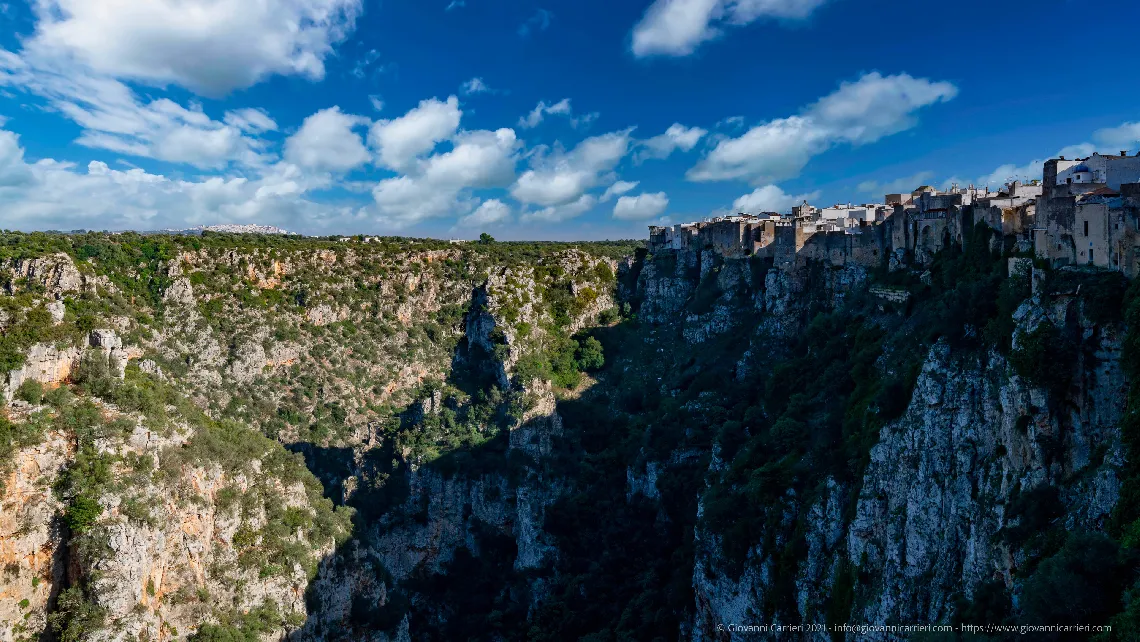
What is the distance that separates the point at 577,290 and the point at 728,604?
1901 inches

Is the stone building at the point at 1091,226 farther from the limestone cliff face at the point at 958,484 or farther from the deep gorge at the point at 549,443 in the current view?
the limestone cliff face at the point at 958,484

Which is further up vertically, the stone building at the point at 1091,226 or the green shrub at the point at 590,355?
the stone building at the point at 1091,226

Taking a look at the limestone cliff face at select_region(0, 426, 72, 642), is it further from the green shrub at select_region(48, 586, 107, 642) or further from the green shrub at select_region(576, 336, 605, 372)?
Answer: the green shrub at select_region(576, 336, 605, 372)

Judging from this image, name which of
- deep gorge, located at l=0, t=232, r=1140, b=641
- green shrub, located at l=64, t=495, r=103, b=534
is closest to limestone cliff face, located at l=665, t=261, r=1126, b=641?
deep gorge, located at l=0, t=232, r=1140, b=641

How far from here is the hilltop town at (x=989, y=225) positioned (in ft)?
79.6

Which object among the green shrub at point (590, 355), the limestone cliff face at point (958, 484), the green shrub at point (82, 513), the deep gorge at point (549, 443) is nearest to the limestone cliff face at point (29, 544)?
the deep gorge at point (549, 443)

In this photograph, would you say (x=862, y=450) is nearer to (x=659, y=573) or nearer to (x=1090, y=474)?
(x=1090, y=474)

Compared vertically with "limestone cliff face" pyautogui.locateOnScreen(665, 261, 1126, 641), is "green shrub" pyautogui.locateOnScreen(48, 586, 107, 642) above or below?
below

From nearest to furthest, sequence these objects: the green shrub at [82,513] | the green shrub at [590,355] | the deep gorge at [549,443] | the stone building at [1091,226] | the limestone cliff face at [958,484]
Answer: the limestone cliff face at [958,484] < the stone building at [1091,226] < the deep gorge at [549,443] < the green shrub at [82,513] < the green shrub at [590,355]

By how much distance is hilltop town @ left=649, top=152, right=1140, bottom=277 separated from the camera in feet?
79.6

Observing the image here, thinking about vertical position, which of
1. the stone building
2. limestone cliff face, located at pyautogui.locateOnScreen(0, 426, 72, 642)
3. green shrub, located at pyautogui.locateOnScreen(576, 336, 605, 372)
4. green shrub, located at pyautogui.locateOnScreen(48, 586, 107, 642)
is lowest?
green shrub, located at pyautogui.locateOnScreen(48, 586, 107, 642)

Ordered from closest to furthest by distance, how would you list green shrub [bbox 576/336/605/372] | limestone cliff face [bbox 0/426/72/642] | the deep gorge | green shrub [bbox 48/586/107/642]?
the deep gorge, limestone cliff face [bbox 0/426/72/642], green shrub [bbox 48/586/107/642], green shrub [bbox 576/336/605/372]

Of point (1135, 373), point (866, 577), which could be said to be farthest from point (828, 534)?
point (1135, 373)

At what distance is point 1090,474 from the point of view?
67.5 feet
